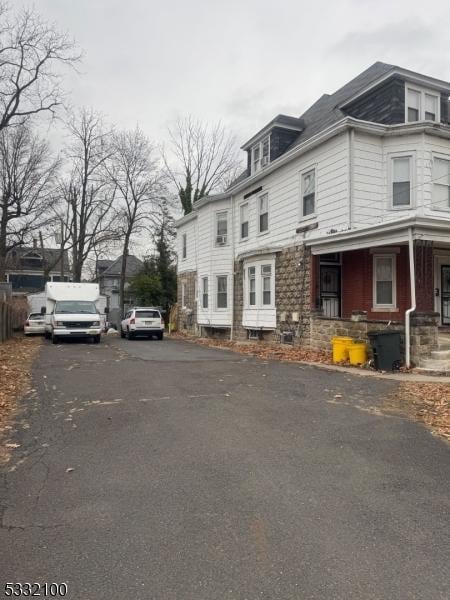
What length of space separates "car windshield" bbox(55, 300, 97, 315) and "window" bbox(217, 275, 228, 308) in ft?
20.1

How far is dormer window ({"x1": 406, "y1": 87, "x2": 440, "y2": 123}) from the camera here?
1562 cm

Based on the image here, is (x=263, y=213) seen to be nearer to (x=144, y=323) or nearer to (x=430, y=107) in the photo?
(x=430, y=107)

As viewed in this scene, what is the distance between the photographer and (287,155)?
1678 cm

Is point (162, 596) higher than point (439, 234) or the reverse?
the reverse

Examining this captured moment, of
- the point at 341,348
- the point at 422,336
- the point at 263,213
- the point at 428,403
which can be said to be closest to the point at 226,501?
the point at 428,403

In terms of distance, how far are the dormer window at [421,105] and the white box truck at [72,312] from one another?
15532mm

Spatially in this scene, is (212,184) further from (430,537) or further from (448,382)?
(430,537)

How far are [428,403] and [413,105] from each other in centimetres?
1191

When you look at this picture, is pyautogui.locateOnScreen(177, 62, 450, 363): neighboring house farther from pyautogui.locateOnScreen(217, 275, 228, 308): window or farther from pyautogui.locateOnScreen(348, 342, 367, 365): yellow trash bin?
pyautogui.locateOnScreen(217, 275, 228, 308): window

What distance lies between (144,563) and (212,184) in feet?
136

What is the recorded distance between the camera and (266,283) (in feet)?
61.7

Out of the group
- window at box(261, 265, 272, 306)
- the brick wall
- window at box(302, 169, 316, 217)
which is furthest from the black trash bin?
window at box(261, 265, 272, 306)

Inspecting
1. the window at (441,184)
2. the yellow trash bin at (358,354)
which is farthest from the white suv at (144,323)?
the window at (441,184)

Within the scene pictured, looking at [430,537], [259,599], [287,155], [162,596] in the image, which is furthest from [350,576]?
[287,155]
